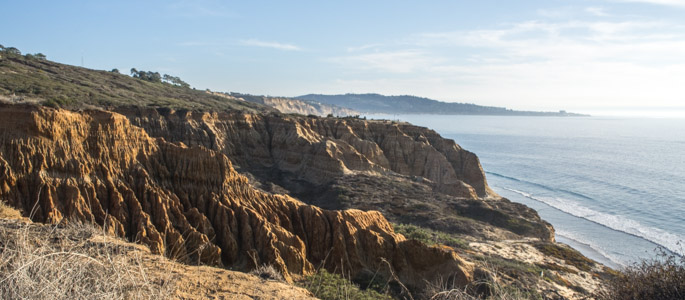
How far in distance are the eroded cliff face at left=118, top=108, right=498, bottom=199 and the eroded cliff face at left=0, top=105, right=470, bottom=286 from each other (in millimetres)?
27058

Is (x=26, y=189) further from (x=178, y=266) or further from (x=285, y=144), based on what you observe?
(x=285, y=144)

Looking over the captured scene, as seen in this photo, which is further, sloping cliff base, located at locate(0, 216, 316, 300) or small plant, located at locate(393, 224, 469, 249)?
small plant, located at locate(393, 224, 469, 249)

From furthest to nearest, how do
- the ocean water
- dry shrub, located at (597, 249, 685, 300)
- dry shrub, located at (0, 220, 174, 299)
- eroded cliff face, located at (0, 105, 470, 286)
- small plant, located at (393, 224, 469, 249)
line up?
the ocean water → small plant, located at (393, 224, 469, 249) → eroded cliff face, located at (0, 105, 470, 286) → dry shrub, located at (597, 249, 685, 300) → dry shrub, located at (0, 220, 174, 299)

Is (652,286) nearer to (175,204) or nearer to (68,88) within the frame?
(175,204)

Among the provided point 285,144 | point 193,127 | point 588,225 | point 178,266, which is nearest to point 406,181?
point 285,144

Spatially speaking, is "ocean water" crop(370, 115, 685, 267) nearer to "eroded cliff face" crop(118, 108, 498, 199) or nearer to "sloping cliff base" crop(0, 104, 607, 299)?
"sloping cliff base" crop(0, 104, 607, 299)

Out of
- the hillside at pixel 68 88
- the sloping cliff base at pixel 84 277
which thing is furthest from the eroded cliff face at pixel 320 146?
the sloping cliff base at pixel 84 277

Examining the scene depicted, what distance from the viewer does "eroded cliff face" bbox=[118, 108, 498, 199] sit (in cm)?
5538

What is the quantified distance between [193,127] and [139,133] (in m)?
29.2

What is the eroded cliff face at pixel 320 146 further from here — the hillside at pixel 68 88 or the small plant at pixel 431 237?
the small plant at pixel 431 237

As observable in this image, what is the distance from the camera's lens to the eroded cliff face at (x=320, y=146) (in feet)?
182

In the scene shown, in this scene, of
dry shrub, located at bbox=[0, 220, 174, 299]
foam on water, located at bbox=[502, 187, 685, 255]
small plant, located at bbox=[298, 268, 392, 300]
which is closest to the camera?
dry shrub, located at bbox=[0, 220, 174, 299]

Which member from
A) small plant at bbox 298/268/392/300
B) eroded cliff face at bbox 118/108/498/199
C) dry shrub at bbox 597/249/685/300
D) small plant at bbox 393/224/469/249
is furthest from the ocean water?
eroded cliff face at bbox 118/108/498/199

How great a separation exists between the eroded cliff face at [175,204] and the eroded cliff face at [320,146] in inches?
1065
